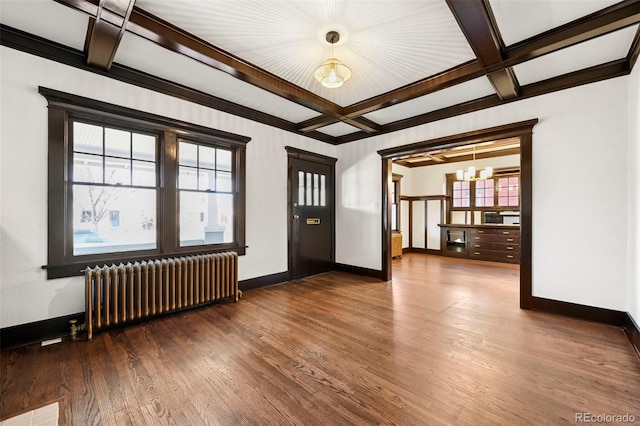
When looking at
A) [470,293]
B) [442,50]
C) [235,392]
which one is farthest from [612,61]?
[235,392]

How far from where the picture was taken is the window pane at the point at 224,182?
156 inches

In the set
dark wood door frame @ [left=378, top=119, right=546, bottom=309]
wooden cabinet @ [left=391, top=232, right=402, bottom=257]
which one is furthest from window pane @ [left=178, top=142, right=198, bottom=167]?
wooden cabinet @ [left=391, top=232, right=402, bottom=257]

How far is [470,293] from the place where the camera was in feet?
13.4

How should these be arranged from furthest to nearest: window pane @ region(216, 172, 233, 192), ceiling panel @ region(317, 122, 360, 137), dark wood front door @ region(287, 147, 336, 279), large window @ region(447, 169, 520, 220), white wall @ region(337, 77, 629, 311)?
large window @ region(447, 169, 520, 220), ceiling panel @ region(317, 122, 360, 137), dark wood front door @ region(287, 147, 336, 279), window pane @ region(216, 172, 233, 192), white wall @ region(337, 77, 629, 311)

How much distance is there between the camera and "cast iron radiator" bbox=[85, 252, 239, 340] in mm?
2654

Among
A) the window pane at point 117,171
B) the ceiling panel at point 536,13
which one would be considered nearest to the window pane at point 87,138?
the window pane at point 117,171

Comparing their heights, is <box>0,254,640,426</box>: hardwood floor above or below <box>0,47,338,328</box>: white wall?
below

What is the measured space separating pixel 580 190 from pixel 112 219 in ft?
17.9

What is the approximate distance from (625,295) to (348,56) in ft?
12.8

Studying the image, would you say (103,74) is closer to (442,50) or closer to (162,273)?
(162,273)

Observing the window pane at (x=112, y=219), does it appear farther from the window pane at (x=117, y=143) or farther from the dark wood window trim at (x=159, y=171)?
the window pane at (x=117, y=143)

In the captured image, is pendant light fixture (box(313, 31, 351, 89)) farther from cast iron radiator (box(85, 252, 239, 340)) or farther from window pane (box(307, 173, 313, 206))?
window pane (box(307, 173, 313, 206))

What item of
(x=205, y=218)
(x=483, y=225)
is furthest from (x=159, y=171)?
(x=483, y=225)

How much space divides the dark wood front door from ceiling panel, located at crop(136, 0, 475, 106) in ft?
6.92
